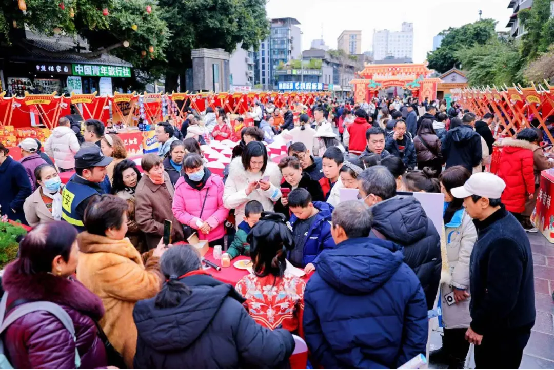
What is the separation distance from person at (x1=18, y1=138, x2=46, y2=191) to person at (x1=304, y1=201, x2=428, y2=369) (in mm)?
4626

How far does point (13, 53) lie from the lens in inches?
729

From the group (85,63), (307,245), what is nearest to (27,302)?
(307,245)

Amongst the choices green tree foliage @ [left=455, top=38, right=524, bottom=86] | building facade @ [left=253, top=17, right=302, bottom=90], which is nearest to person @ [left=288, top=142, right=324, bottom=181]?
green tree foliage @ [left=455, top=38, right=524, bottom=86]

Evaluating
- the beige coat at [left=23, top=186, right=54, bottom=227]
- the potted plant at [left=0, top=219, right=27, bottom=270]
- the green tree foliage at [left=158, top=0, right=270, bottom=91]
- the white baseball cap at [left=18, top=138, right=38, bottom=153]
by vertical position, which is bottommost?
the potted plant at [left=0, top=219, right=27, bottom=270]

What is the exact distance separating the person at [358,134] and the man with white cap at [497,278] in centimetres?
515

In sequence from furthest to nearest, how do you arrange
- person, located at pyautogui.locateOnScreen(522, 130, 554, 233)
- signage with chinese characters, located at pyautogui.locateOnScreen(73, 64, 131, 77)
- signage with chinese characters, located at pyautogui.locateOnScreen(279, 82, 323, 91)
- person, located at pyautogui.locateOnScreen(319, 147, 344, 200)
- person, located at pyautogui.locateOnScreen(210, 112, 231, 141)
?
signage with chinese characters, located at pyautogui.locateOnScreen(279, 82, 323, 91), signage with chinese characters, located at pyautogui.locateOnScreen(73, 64, 131, 77), person, located at pyautogui.locateOnScreen(210, 112, 231, 141), person, located at pyautogui.locateOnScreen(522, 130, 554, 233), person, located at pyautogui.locateOnScreen(319, 147, 344, 200)

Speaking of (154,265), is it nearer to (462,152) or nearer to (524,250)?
(524,250)

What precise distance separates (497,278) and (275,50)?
90551mm

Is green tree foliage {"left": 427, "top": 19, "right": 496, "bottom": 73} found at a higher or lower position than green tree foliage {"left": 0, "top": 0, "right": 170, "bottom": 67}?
Result: higher

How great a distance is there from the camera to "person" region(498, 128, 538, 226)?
19.0 feet

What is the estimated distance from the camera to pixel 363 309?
1.97 metres

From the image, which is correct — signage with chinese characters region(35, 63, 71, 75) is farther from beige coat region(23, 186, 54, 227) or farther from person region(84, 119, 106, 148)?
beige coat region(23, 186, 54, 227)

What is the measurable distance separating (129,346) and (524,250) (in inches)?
97.0

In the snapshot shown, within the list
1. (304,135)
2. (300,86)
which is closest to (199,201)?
(304,135)
